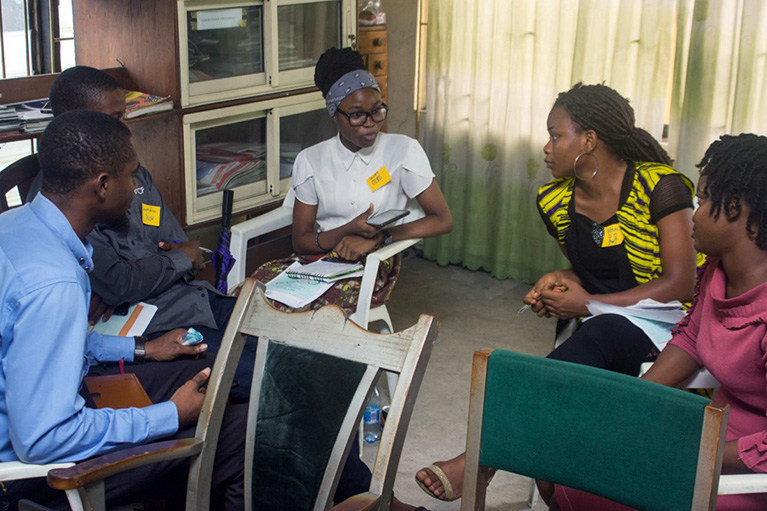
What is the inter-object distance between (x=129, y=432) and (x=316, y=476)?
15.2 inches

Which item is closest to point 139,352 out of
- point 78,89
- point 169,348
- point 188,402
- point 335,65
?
point 169,348

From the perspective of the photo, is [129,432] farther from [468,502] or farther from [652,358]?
[652,358]

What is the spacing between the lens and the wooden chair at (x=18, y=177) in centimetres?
241

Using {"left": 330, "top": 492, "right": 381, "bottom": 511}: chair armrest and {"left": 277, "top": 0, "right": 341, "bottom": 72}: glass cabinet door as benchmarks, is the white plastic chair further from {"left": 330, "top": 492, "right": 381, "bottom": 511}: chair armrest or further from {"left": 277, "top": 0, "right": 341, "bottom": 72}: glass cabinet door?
{"left": 330, "top": 492, "right": 381, "bottom": 511}: chair armrest

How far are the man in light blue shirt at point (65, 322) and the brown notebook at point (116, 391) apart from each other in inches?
5.9

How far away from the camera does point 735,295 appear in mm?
1832

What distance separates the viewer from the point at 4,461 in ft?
5.33

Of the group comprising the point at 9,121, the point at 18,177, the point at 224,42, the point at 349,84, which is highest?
the point at 224,42

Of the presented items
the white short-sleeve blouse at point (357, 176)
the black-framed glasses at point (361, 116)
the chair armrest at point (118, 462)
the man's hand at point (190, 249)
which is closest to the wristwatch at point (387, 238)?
the white short-sleeve blouse at point (357, 176)

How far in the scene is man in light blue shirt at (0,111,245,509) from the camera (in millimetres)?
1530

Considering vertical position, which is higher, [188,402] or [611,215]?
[611,215]

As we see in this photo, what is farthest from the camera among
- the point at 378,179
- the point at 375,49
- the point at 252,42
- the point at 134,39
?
the point at 375,49

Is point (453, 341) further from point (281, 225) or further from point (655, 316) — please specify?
point (655, 316)

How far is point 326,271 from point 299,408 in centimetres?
115
